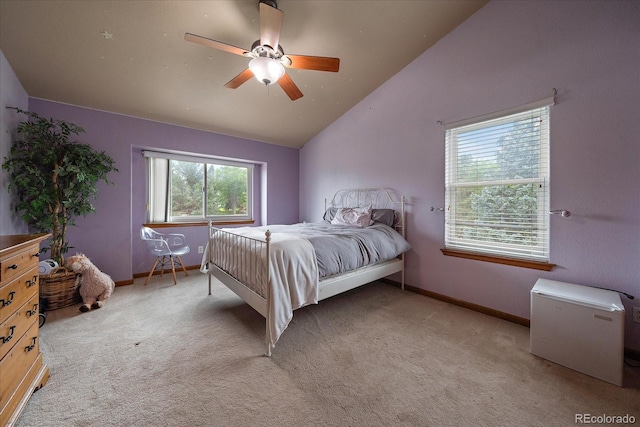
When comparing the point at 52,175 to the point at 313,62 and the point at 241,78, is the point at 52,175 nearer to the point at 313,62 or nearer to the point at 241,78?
the point at 241,78

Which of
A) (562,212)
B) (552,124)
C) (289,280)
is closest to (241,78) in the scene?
(289,280)

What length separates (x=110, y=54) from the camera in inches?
92.2

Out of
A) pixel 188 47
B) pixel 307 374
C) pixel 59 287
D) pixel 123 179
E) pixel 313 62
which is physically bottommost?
pixel 307 374

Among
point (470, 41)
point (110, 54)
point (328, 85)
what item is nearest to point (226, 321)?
point (110, 54)

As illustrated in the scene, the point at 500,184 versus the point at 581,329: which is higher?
the point at 500,184

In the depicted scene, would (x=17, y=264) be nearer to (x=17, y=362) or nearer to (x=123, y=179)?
(x=17, y=362)

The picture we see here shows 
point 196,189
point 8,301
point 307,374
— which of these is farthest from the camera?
point 196,189

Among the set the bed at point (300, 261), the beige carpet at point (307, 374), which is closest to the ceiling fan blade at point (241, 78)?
the bed at point (300, 261)

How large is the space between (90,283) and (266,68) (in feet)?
9.66

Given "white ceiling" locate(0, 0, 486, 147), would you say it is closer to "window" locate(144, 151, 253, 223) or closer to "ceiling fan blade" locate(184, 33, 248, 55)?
"ceiling fan blade" locate(184, 33, 248, 55)

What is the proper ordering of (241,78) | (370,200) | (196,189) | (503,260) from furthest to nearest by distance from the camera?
1. (196,189)
2. (370,200)
3. (503,260)
4. (241,78)

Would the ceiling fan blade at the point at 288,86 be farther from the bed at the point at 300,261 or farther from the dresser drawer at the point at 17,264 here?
the dresser drawer at the point at 17,264

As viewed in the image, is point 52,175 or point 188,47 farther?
point 52,175

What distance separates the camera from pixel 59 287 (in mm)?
2549
